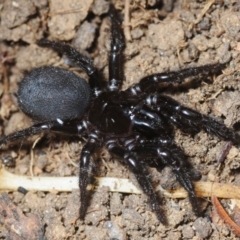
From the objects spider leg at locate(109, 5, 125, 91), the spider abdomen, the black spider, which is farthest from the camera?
spider leg at locate(109, 5, 125, 91)

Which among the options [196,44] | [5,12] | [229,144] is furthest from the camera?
[5,12]

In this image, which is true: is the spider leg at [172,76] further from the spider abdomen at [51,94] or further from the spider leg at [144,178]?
the spider leg at [144,178]

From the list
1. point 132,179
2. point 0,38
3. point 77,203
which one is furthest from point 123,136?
point 0,38

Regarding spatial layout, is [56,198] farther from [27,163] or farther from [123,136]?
[123,136]

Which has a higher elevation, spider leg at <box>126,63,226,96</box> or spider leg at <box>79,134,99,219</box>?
spider leg at <box>126,63,226,96</box>

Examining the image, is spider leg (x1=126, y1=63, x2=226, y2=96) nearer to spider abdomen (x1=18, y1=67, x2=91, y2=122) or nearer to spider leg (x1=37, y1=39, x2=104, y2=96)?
spider leg (x1=37, y1=39, x2=104, y2=96)

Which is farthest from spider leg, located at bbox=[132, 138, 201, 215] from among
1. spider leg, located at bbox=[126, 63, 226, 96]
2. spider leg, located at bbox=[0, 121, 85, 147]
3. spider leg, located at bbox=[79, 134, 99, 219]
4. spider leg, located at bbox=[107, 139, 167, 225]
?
spider leg, located at bbox=[0, 121, 85, 147]

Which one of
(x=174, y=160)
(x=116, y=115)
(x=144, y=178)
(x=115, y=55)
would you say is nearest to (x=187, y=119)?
(x=174, y=160)
